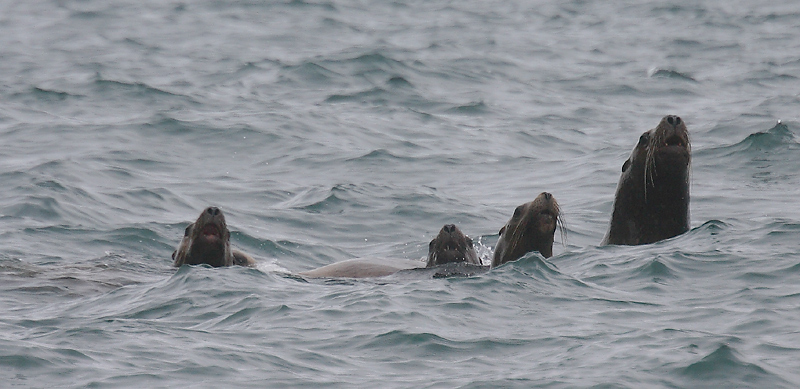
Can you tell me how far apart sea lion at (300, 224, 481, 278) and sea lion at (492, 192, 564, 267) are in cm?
37

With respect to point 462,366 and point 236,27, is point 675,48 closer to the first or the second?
point 236,27

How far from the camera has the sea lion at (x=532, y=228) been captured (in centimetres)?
1032

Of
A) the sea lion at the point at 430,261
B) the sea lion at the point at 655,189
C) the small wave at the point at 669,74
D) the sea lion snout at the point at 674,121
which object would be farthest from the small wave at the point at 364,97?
the sea lion snout at the point at 674,121

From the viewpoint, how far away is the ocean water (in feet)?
24.9

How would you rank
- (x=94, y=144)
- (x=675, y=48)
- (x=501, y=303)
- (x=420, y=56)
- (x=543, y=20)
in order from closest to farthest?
(x=501, y=303)
(x=94, y=144)
(x=420, y=56)
(x=675, y=48)
(x=543, y=20)

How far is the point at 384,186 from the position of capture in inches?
653

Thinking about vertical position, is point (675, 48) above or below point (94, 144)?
above

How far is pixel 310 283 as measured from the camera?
10375 millimetres

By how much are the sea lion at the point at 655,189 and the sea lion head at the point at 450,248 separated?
155 cm

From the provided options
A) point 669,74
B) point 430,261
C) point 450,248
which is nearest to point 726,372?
point 450,248

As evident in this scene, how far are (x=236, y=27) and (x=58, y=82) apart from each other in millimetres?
7988

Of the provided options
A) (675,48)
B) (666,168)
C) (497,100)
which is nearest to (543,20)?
(675,48)

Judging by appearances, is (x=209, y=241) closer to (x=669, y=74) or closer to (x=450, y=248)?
(x=450, y=248)

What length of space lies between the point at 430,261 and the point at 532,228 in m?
0.98
